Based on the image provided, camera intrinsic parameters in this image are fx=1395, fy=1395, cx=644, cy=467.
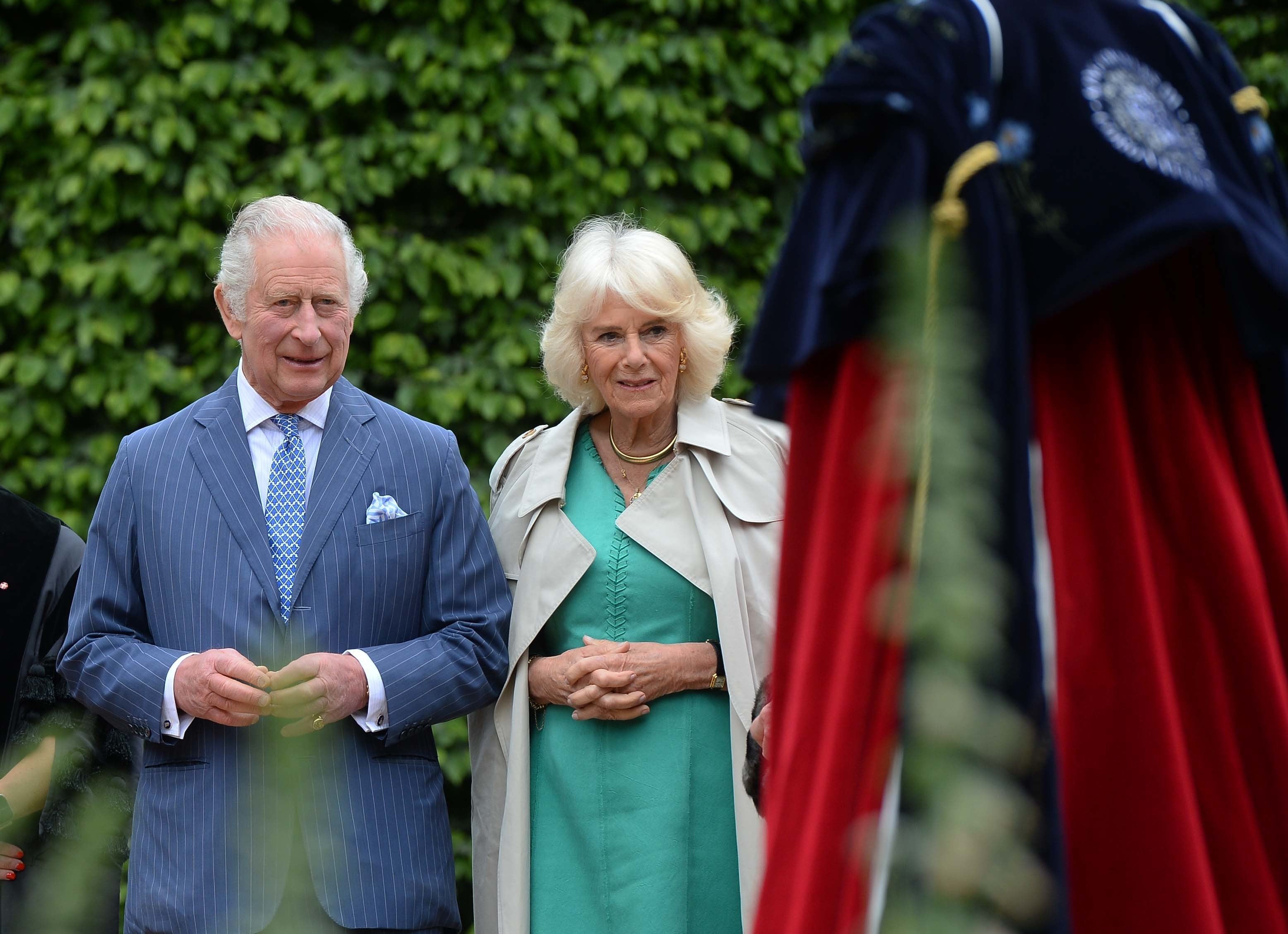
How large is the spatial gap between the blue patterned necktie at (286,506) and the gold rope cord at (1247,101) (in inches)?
80.4

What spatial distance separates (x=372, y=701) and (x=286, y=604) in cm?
28

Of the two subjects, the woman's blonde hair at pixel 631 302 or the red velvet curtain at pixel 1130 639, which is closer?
the red velvet curtain at pixel 1130 639

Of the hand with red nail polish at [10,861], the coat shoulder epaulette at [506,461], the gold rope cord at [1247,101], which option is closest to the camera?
the gold rope cord at [1247,101]

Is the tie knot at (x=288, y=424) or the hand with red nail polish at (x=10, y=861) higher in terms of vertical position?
the tie knot at (x=288, y=424)

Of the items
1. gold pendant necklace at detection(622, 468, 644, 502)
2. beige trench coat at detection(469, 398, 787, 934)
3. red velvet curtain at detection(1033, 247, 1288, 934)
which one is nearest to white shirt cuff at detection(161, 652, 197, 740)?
beige trench coat at detection(469, 398, 787, 934)

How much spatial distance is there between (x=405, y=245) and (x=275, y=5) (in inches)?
34.0

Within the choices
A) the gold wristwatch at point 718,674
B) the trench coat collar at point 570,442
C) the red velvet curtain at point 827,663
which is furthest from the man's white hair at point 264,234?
the red velvet curtain at point 827,663

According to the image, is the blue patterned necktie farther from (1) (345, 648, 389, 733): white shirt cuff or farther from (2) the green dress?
(2) the green dress

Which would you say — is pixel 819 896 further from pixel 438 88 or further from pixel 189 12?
pixel 189 12

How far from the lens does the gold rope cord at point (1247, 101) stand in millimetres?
1640

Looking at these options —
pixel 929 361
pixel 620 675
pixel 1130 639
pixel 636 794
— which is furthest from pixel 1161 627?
pixel 636 794

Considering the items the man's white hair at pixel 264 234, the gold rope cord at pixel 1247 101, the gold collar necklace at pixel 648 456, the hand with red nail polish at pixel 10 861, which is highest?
the man's white hair at pixel 264 234

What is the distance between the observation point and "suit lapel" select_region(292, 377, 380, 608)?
2.97m

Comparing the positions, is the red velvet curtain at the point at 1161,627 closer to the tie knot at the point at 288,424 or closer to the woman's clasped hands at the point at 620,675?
the woman's clasped hands at the point at 620,675
